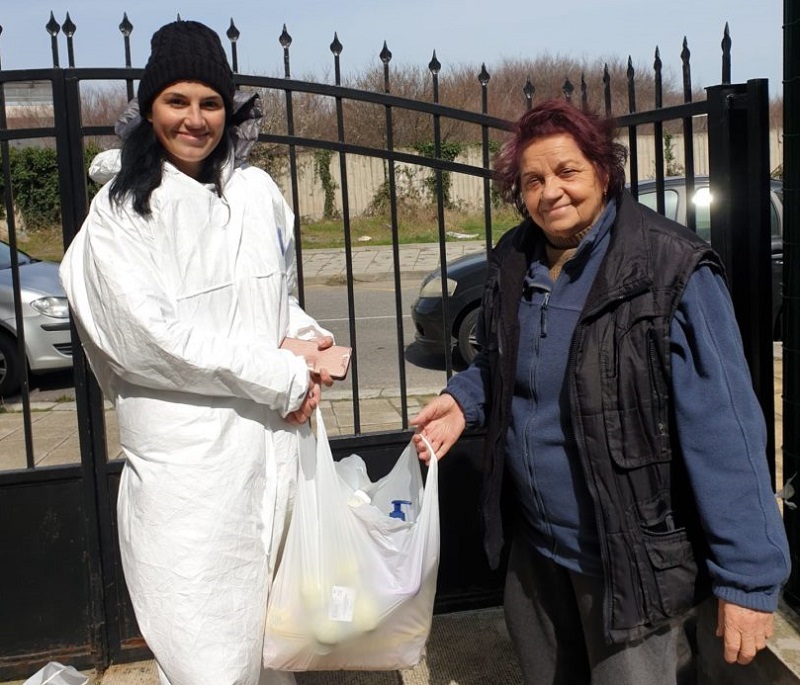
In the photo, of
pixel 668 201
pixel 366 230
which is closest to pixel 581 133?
pixel 668 201

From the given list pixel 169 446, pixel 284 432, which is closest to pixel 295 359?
pixel 284 432

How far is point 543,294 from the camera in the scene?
214 centimetres

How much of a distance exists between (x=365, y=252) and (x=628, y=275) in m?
15.3

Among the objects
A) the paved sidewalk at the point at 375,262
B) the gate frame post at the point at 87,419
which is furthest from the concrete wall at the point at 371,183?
the gate frame post at the point at 87,419

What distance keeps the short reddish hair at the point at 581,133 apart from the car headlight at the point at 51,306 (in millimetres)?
5083

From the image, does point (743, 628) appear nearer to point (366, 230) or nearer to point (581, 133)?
point (581, 133)

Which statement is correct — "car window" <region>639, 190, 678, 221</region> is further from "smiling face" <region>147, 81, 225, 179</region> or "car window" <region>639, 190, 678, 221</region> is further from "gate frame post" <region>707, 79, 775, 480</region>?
"smiling face" <region>147, 81, 225, 179</region>

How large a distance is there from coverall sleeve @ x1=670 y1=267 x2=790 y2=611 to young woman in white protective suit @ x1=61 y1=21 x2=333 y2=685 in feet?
2.91

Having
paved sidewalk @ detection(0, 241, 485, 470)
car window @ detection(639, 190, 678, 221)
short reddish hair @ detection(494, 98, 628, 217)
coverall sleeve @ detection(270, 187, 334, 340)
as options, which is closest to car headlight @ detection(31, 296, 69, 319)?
paved sidewalk @ detection(0, 241, 485, 470)

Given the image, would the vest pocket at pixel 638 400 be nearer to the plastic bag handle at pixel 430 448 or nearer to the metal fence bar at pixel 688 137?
the plastic bag handle at pixel 430 448

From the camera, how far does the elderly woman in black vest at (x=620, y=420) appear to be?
1880 millimetres

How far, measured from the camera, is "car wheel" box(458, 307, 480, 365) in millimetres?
5949

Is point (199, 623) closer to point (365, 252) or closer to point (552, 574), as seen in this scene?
point (552, 574)

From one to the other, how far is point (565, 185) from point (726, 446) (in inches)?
26.0
